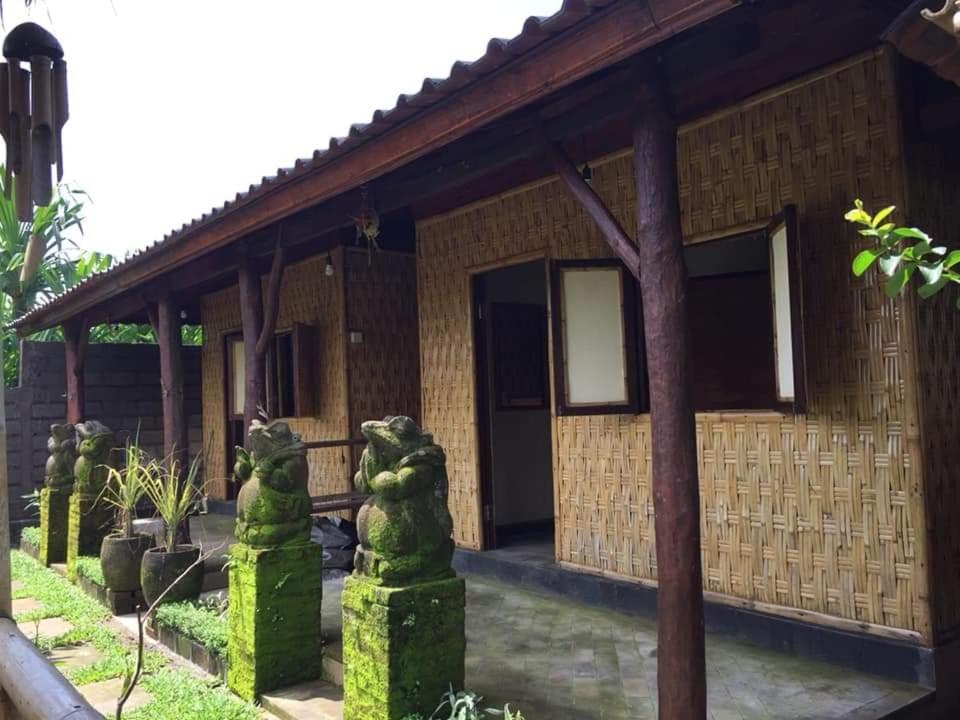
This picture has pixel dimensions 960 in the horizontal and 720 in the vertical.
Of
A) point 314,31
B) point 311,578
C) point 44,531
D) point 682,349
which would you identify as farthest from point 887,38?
point 314,31

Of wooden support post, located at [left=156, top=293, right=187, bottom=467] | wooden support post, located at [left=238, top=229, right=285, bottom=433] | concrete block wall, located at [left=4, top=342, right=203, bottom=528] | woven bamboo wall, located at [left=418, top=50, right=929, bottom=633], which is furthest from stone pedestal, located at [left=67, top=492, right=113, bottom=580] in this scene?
woven bamboo wall, located at [left=418, top=50, right=929, bottom=633]

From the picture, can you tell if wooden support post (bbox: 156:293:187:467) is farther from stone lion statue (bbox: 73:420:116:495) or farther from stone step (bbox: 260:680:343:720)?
stone step (bbox: 260:680:343:720)

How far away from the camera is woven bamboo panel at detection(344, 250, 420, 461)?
7281 mm

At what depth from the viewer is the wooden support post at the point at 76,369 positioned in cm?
881

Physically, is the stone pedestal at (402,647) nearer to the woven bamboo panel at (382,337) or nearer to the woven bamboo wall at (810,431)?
the woven bamboo wall at (810,431)

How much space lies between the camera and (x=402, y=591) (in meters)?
2.88

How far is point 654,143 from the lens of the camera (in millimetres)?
2756

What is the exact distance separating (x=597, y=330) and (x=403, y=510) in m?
2.07

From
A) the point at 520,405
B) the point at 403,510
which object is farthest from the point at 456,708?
the point at 520,405

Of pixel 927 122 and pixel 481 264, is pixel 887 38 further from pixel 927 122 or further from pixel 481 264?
pixel 481 264

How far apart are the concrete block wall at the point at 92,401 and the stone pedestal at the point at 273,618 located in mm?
5631

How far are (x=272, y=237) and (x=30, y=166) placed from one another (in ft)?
11.6

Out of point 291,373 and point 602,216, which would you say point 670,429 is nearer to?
point 602,216

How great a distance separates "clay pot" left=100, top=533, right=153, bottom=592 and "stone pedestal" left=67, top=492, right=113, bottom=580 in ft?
3.59
